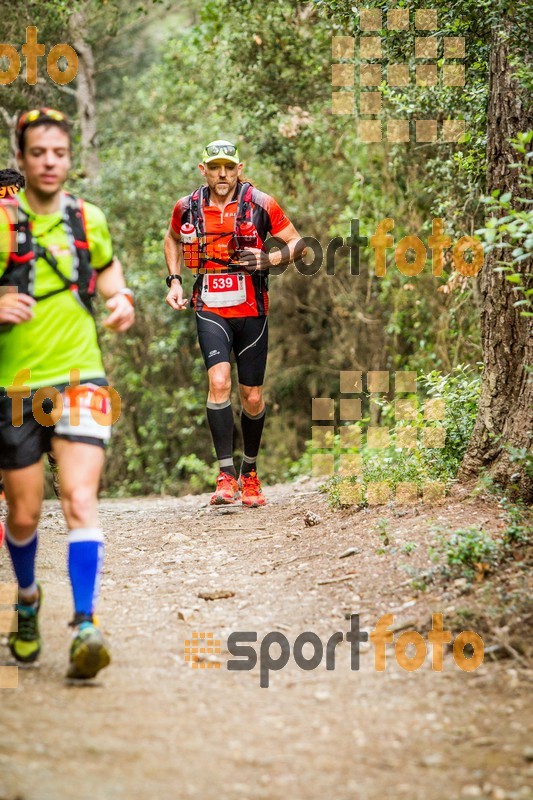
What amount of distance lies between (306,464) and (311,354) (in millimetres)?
2154

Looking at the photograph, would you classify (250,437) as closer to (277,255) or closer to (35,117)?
(277,255)

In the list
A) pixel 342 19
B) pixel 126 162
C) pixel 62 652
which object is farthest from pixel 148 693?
pixel 126 162

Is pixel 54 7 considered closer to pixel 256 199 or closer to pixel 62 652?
pixel 256 199

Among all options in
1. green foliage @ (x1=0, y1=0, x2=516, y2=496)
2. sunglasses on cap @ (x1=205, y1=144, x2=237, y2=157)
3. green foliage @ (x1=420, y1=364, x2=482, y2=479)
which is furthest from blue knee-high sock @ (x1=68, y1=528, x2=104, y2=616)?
sunglasses on cap @ (x1=205, y1=144, x2=237, y2=157)

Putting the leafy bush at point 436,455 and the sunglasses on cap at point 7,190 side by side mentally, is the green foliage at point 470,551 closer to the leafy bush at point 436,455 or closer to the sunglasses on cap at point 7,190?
the leafy bush at point 436,455

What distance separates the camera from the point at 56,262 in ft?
12.8

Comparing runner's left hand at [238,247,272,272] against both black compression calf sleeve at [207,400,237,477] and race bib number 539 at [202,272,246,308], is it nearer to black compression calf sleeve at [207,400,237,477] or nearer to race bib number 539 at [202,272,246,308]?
race bib number 539 at [202,272,246,308]

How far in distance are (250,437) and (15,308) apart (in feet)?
14.1

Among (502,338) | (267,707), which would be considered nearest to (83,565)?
(267,707)

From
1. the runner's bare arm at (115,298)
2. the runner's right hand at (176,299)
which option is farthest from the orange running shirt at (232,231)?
the runner's bare arm at (115,298)

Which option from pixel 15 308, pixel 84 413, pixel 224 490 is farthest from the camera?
pixel 224 490

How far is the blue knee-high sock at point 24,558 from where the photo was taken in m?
4.03

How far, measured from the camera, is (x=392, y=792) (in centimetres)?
288

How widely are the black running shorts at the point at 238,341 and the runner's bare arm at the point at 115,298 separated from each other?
10.2 ft
